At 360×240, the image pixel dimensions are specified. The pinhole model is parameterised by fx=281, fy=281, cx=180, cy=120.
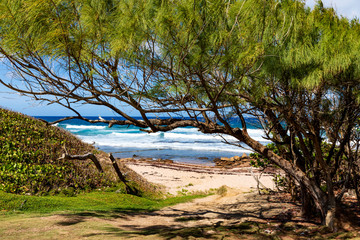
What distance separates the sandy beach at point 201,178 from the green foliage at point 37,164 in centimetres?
344

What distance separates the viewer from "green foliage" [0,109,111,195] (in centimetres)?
673

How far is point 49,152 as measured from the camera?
8242 millimetres

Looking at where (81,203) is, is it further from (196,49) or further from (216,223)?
(196,49)

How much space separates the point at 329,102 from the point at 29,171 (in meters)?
6.82

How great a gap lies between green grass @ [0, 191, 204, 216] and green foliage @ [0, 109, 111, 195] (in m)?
0.55

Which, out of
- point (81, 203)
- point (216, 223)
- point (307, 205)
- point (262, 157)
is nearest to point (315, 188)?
point (307, 205)

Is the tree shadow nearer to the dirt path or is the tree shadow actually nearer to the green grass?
the dirt path

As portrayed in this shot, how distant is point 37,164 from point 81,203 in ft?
6.96

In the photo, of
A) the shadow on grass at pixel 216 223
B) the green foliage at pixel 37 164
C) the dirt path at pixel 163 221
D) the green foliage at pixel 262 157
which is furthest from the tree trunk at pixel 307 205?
the green foliage at pixel 37 164

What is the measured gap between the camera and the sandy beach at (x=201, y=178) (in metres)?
11.2

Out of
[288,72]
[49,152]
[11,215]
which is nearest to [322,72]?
[288,72]

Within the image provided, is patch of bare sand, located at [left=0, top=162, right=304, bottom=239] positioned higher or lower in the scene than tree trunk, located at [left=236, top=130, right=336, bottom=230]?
lower

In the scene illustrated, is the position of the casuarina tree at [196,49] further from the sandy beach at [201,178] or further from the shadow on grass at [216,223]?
the sandy beach at [201,178]

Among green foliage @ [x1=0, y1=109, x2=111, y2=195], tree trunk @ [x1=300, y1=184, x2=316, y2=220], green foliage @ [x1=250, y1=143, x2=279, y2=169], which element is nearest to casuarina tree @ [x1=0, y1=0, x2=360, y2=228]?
tree trunk @ [x1=300, y1=184, x2=316, y2=220]
